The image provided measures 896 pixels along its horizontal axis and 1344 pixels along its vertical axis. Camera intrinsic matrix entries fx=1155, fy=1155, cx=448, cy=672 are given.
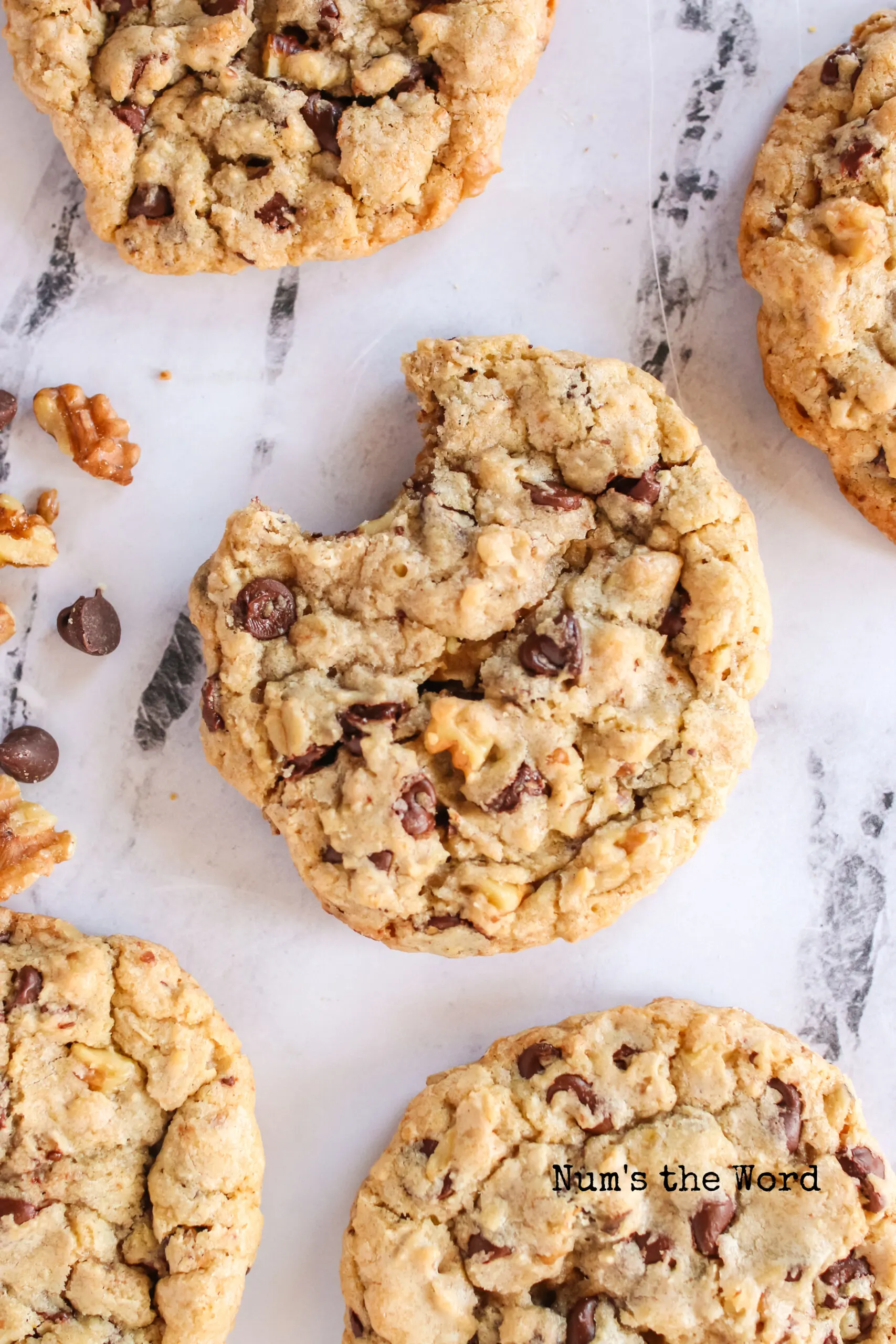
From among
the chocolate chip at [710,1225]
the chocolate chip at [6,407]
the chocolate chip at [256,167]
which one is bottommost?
the chocolate chip at [710,1225]

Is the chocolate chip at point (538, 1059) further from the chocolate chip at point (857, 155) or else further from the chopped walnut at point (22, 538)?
the chocolate chip at point (857, 155)

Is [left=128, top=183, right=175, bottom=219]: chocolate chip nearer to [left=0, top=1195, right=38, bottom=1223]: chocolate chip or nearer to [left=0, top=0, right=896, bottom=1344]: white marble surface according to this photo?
[left=0, top=0, right=896, bottom=1344]: white marble surface

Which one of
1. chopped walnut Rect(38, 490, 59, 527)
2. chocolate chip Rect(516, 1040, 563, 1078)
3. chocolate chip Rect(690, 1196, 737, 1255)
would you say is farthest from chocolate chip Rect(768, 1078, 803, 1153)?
chopped walnut Rect(38, 490, 59, 527)

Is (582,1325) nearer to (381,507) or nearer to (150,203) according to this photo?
(381,507)

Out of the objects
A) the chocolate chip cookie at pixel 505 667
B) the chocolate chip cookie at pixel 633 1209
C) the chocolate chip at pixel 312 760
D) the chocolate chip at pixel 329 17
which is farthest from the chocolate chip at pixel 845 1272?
the chocolate chip at pixel 329 17

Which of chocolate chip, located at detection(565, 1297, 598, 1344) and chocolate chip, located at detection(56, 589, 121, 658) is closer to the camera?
chocolate chip, located at detection(565, 1297, 598, 1344)

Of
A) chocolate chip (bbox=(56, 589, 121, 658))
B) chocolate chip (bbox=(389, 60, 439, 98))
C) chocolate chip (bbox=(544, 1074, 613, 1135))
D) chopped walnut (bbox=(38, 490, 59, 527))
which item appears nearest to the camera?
chocolate chip (bbox=(544, 1074, 613, 1135))

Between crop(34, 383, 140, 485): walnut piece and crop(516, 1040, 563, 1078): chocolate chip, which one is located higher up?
crop(34, 383, 140, 485): walnut piece
